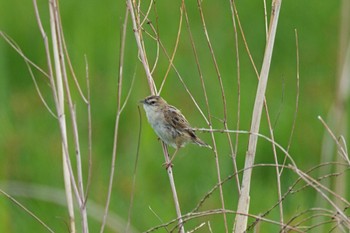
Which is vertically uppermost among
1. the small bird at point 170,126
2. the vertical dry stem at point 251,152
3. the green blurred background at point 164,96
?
the vertical dry stem at point 251,152

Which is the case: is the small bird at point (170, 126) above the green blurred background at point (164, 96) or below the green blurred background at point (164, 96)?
above

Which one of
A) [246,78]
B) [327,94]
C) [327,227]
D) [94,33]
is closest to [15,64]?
[94,33]

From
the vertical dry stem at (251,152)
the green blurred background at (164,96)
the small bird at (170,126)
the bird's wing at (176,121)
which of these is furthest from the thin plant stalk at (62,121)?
the green blurred background at (164,96)

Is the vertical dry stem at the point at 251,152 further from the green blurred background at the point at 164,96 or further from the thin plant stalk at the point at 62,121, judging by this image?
the green blurred background at the point at 164,96

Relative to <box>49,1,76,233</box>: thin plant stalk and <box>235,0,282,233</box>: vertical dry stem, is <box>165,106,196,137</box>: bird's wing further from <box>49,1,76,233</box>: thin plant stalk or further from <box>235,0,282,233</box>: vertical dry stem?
<box>235,0,282,233</box>: vertical dry stem

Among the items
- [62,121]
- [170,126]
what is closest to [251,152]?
[62,121]

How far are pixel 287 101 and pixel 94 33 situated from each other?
5.92ft

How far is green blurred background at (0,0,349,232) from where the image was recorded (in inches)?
269

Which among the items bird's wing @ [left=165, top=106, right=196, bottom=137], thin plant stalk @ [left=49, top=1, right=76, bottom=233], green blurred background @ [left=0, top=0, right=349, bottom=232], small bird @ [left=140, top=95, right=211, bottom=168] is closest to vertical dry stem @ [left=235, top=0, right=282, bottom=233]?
thin plant stalk @ [left=49, top=1, right=76, bottom=233]

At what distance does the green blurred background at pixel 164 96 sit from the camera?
22.4 feet

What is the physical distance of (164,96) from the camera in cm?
781

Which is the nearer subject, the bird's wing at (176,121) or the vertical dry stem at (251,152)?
the vertical dry stem at (251,152)

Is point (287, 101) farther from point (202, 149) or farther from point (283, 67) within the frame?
point (202, 149)

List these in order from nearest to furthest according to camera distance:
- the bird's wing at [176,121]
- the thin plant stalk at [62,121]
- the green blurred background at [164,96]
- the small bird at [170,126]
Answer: the thin plant stalk at [62,121], the small bird at [170,126], the bird's wing at [176,121], the green blurred background at [164,96]
